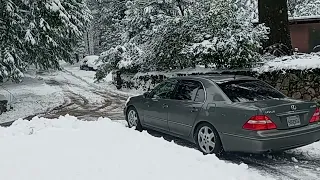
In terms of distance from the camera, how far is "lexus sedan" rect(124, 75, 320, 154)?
515 centimetres

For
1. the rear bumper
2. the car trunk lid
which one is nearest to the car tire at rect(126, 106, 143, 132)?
the rear bumper

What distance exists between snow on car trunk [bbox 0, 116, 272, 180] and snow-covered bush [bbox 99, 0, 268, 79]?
6.13 meters

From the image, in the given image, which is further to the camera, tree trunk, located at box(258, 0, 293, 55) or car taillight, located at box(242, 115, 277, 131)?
tree trunk, located at box(258, 0, 293, 55)

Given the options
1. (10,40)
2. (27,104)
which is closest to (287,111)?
(10,40)

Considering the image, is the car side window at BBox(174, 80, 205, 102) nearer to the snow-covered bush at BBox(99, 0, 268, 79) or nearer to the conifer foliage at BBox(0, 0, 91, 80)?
the snow-covered bush at BBox(99, 0, 268, 79)

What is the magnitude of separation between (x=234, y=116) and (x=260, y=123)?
433mm

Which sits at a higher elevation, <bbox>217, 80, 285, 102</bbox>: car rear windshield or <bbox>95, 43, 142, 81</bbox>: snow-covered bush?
<bbox>95, 43, 142, 81</bbox>: snow-covered bush

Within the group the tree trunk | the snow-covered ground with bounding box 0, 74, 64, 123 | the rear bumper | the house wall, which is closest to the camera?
the rear bumper

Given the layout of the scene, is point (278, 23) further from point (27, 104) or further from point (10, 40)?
point (27, 104)

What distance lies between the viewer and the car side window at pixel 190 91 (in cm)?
618

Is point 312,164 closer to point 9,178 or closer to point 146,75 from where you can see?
point 9,178

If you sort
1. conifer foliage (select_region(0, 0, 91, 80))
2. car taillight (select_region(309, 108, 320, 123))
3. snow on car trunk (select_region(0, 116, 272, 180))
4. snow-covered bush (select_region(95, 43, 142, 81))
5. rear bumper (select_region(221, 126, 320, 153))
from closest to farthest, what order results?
snow on car trunk (select_region(0, 116, 272, 180)), rear bumper (select_region(221, 126, 320, 153)), car taillight (select_region(309, 108, 320, 123)), conifer foliage (select_region(0, 0, 91, 80)), snow-covered bush (select_region(95, 43, 142, 81))

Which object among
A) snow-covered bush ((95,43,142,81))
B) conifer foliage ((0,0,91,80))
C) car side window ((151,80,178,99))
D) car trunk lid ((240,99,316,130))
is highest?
conifer foliage ((0,0,91,80))

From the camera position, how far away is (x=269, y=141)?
5.08m
